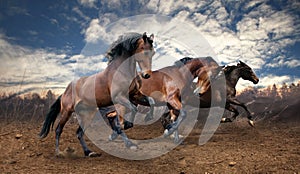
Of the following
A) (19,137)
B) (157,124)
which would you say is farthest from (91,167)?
(157,124)

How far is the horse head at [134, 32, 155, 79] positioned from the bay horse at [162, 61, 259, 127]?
10.4 feet

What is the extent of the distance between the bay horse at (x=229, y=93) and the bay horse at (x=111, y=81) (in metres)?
3.11

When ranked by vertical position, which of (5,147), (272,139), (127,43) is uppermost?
(127,43)

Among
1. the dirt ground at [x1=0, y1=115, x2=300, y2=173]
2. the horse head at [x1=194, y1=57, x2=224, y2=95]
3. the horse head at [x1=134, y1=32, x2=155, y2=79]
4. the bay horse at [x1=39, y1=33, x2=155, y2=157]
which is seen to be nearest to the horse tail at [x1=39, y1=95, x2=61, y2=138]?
the bay horse at [x1=39, y1=33, x2=155, y2=157]

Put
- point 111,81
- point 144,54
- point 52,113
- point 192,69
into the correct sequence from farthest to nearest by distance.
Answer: point 192,69, point 52,113, point 111,81, point 144,54

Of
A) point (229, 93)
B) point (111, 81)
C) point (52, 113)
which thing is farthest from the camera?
point (229, 93)

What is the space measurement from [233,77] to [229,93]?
0.66 meters

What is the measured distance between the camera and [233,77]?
9141 mm

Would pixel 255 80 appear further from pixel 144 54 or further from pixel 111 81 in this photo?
pixel 111 81

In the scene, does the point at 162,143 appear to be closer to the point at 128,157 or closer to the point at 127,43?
the point at 128,157

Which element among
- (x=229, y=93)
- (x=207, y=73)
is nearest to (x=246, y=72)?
(x=229, y=93)

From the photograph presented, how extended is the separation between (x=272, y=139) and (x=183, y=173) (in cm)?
349

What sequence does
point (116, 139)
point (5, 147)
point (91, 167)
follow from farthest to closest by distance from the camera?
point (116, 139) → point (5, 147) → point (91, 167)

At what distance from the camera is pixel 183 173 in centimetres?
452
